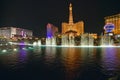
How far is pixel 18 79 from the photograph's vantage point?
20922 mm

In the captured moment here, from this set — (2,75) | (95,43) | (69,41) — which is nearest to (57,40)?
(69,41)

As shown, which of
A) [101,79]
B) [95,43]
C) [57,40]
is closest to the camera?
[101,79]

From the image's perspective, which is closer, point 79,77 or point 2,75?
point 79,77

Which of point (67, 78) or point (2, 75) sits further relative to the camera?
point (2, 75)

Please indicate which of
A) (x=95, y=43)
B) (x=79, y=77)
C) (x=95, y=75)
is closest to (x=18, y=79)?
(x=79, y=77)

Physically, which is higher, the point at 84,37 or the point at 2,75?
the point at 84,37

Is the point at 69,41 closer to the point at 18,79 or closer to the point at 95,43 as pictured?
the point at 95,43

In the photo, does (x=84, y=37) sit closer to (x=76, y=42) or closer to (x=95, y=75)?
(x=76, y=42)

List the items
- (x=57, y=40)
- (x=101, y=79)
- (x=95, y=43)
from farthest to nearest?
(x=57, y=40)
(x=95, y=43)
(x=101, y=79)

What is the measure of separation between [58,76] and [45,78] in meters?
1.36

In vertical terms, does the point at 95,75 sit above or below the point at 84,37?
below

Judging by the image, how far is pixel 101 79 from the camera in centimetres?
2062

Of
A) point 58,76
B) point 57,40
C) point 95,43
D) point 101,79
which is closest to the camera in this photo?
point 101,79

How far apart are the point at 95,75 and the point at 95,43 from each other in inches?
5019
